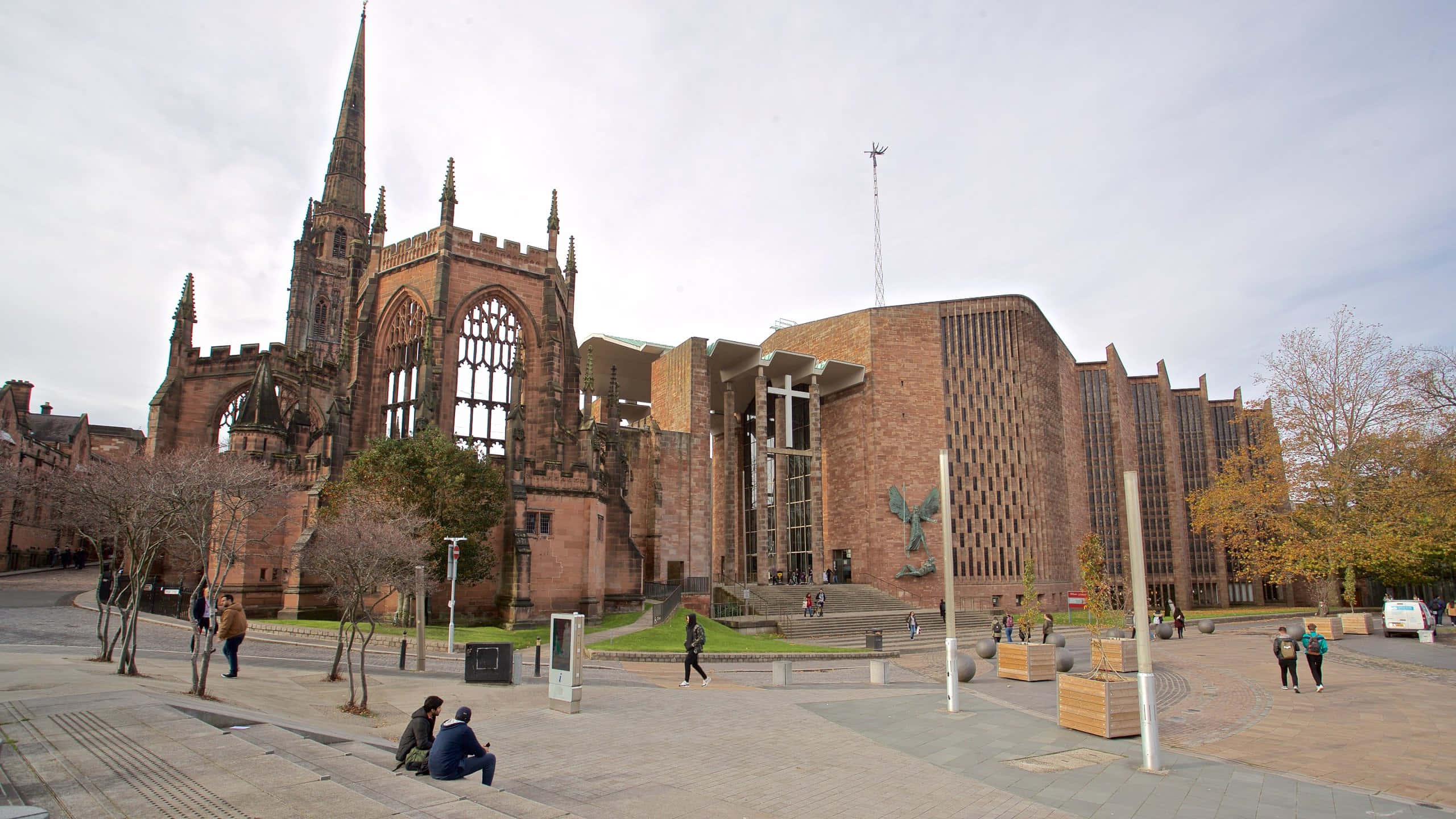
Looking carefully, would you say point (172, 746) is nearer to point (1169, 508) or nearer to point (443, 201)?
point (443, 201)

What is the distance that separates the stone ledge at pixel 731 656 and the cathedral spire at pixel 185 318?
2681 centimetres

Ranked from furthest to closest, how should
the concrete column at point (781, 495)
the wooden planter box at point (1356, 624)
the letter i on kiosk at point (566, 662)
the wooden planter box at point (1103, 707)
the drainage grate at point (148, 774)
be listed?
1. the concrete column at point (781, 495)
2. the wooden planter box at point (1356, 624)
3. the letter i on kiosk at point (566, 662)
4. the wooden planter box at point (1103, 707)
5. the drainage grate at point (148, 774)

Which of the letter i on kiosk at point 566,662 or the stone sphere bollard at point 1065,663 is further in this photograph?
the stone sphere bollard at point 1065,663

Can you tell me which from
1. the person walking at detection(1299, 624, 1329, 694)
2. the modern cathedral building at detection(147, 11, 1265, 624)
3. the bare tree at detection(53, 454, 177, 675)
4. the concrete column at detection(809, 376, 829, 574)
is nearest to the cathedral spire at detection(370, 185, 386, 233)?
the modern cathedral building at detection(147, 11, 1265, 624)

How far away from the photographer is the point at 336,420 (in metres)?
30.2

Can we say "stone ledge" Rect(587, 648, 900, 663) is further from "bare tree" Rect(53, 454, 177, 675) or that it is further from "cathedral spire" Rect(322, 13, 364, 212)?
"cathedral spire" Rect(322, 13, 364, 212)

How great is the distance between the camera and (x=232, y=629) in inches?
538

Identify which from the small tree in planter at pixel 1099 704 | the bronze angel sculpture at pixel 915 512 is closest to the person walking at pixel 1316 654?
the small tree in planter at pixel 1099 704

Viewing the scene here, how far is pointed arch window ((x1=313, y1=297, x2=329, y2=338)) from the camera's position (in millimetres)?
53969

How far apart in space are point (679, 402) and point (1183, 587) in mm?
51925

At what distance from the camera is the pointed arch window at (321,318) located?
2125 inches

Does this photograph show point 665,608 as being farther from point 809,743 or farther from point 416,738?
point 416,738

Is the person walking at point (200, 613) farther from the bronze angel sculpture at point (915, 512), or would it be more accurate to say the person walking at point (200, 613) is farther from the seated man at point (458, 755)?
the bronze angel sculpture at point (915, 512)

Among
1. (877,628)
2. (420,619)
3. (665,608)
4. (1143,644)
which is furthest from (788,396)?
(1143,644)
